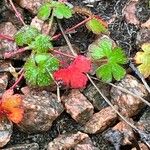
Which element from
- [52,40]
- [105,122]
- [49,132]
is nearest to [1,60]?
[52,40]

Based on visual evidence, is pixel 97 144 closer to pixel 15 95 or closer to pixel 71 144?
pixel 71 144

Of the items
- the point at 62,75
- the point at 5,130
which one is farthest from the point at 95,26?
the point at 5,130

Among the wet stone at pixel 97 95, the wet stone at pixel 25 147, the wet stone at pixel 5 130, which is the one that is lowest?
the wet stone at pixel 25 147

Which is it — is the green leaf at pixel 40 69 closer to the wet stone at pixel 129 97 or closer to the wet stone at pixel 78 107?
the wet stone at pixel 78 107

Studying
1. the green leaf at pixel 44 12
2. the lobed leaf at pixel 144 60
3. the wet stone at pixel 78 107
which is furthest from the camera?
the green leaf at pixel 44 12

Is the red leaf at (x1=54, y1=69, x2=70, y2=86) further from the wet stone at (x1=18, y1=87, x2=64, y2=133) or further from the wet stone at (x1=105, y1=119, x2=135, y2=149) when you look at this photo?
the wet stone at (x1=105, y1=119, x2=135, y2=149)

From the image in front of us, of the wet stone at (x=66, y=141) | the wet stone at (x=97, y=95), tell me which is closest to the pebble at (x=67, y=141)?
the wet stone at (x=66, y=141)

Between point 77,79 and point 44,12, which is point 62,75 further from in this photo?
point 44,12

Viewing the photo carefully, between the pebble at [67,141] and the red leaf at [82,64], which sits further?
the red leaf at [82,64]
